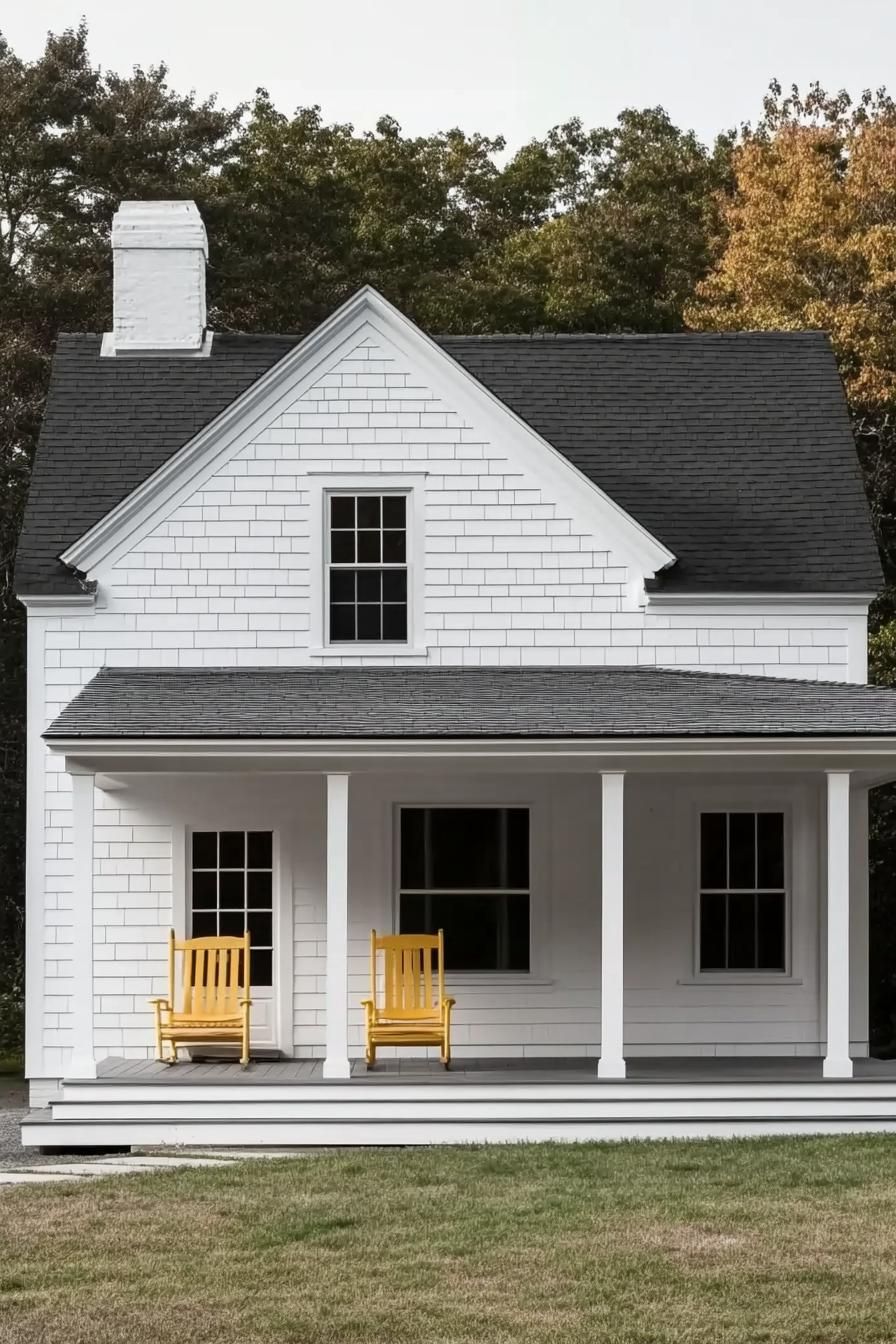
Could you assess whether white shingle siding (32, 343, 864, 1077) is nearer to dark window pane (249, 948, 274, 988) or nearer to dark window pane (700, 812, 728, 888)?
dark window pane (700, 812, 728, 888)

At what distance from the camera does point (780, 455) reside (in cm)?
1794

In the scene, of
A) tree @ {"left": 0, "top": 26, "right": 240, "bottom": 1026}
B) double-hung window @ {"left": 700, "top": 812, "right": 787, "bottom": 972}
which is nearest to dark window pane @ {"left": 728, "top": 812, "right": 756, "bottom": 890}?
double-hung window @ {"left": 700, "top": 812, "right": 787, "bottom": 972}

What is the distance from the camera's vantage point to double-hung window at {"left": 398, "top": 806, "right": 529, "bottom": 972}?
636 inches

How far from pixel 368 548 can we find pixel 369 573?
0.74 feet

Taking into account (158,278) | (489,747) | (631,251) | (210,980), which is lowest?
(210,980)

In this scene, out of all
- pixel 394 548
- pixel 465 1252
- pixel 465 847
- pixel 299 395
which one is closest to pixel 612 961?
pixel 465 847

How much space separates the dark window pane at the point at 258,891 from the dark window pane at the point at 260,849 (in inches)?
3.4

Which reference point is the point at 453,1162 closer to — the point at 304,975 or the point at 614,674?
the point at 304,975

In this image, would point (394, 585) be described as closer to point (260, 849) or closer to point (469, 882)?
point (260, 849)

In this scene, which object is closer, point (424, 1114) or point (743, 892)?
point (424, 1114)

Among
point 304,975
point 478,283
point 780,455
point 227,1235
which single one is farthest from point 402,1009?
point 478,283

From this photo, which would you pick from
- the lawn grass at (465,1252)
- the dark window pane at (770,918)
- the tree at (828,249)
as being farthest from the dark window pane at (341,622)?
the tree at (828,249)

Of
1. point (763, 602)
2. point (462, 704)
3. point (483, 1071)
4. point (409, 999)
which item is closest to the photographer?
point (483, 1071)

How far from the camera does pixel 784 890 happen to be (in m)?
16.3
